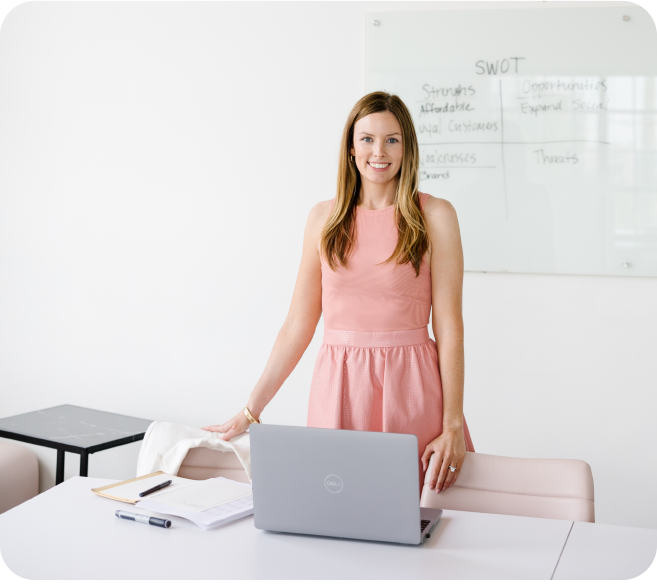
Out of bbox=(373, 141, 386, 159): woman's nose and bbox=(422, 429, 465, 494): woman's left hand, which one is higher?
bbox=(373, 141, 386, 159): woman's nose

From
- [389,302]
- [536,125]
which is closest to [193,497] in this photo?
[389,302]

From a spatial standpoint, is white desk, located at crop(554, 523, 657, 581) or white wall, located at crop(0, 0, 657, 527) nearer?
white desk, located at crop(554, 523, 657, 581)

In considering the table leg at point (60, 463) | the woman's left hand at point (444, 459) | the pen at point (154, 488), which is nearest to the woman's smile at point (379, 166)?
the woman's left hand at point (444, 459)

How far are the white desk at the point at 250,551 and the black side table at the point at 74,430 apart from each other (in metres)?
1.15

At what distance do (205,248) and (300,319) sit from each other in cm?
127

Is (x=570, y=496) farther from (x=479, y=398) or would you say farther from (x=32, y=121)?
(x=32, y=121)

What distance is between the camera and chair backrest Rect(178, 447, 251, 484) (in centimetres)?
171

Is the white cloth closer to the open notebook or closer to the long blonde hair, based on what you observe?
the open notebook

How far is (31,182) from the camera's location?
3.27 metres

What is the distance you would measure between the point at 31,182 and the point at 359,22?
5.54 feet

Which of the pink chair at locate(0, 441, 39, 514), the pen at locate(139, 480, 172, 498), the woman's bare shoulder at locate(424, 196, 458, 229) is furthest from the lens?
the pink chair at locate(0, 441, 39, 514)

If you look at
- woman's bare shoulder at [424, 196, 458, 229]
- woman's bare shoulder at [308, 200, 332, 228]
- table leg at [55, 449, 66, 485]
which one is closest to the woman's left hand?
woman's bare shoulder at [424, 196, 458, 229]

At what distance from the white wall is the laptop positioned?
5.42ft

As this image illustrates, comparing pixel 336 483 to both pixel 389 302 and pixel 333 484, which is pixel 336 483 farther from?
pixel 389 302
